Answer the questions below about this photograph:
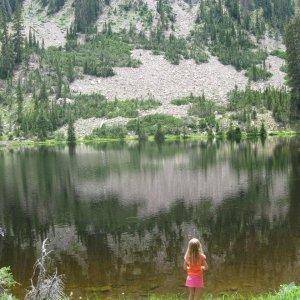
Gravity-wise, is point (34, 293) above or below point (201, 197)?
above

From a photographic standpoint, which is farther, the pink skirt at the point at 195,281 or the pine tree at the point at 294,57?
the pine tree at the point at 294,57

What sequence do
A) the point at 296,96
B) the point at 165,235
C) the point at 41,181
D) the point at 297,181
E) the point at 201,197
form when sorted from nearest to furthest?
1. the point at 165,235
2. the point at 201,197
3. the point at 297,181
4. the point at 41,181
5. the point at 296,96

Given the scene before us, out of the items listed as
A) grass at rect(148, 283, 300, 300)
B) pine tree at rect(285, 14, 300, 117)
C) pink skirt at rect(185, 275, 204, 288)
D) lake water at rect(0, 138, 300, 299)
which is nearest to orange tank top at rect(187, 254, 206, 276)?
pink skirt at rect(185, 275, 204, 288)

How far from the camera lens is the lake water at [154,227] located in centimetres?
2991

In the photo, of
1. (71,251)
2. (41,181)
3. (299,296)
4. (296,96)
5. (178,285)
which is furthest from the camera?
(296,96)

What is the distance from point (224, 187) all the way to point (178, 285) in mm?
38374

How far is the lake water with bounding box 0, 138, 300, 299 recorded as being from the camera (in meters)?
29.9

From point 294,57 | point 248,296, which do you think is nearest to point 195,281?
point 248,296

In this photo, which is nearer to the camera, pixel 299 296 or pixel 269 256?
pixel 299 296

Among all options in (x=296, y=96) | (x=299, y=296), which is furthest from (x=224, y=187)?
(x=296, y=96)

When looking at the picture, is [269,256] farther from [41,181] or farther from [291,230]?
[41,181]

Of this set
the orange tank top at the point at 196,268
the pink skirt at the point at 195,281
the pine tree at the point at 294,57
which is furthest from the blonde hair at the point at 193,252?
the pine tree at the point at 294,57

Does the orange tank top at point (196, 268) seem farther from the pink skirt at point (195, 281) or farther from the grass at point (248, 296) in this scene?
the grass at point (248, 296)

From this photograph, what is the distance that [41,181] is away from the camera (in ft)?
264
